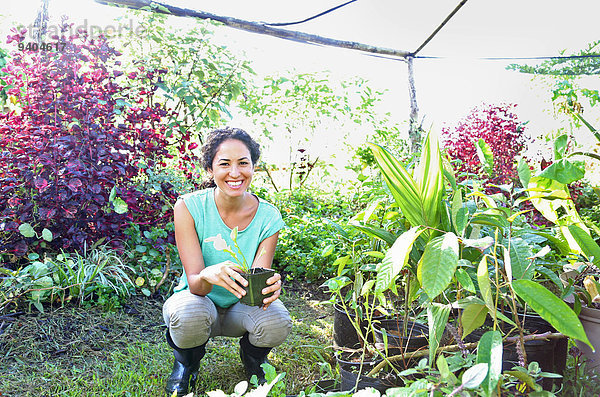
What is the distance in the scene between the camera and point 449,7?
179 inches

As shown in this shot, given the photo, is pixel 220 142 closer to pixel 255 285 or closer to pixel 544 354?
pixel 255 285

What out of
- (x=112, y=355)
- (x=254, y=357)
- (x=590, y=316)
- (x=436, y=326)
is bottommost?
(x=112, y=355)

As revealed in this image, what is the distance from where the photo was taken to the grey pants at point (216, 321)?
181 centimetres

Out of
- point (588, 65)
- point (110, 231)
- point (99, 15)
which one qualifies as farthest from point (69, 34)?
point (588, 65)

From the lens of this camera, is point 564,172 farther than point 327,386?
No

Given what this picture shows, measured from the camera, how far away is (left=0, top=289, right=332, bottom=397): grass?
78.2 inches

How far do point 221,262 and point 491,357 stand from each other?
4.32 feet

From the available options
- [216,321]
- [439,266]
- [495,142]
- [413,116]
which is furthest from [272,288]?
[413,116]

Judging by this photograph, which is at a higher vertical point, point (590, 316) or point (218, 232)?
point (590, 316)

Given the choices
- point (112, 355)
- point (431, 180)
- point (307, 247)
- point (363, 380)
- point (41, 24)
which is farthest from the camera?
point (307, 247)

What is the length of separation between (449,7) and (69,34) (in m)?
3.28

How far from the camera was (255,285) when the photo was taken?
163cm

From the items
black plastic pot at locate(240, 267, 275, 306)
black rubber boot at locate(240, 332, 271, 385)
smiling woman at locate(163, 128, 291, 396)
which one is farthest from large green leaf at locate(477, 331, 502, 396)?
black rubber boot at locate(240, 332, 271, 385)

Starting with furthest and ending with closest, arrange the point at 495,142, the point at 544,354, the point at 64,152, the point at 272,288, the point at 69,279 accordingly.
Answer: the point at 495,142 → the point at 64,152 → the point at 69,279 → the point at 272,288 → the point at 544,354
